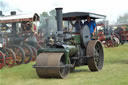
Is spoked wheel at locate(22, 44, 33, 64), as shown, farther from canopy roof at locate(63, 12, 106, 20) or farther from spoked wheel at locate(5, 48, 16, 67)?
canopy roof at locate(63, 12, 106, 20)

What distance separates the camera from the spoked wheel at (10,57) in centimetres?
891

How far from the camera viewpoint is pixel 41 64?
595 centimetres

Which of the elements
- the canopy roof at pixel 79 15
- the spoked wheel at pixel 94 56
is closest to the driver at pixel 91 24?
the canopy roof at pixel 79 15

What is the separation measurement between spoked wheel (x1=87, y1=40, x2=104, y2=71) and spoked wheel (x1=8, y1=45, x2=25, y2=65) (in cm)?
301

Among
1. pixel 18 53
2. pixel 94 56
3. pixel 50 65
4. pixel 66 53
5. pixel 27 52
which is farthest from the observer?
pixel 27 52

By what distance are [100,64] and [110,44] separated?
11808 mm

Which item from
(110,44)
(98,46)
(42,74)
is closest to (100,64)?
(98,46)

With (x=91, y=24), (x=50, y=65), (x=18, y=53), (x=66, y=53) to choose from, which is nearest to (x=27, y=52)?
(x=18, y=53)

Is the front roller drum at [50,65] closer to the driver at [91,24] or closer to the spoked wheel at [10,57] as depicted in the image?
the driver at [91,24]

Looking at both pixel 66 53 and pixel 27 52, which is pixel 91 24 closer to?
pixel 66 53

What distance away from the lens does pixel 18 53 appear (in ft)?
31.9

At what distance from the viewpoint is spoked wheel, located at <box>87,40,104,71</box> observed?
7.03 metres

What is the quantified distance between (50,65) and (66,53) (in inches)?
19.8

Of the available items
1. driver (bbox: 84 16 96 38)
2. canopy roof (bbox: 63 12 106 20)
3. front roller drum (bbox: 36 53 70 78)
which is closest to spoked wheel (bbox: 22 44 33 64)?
canopy roof (bbox: 63 12 106 20)
